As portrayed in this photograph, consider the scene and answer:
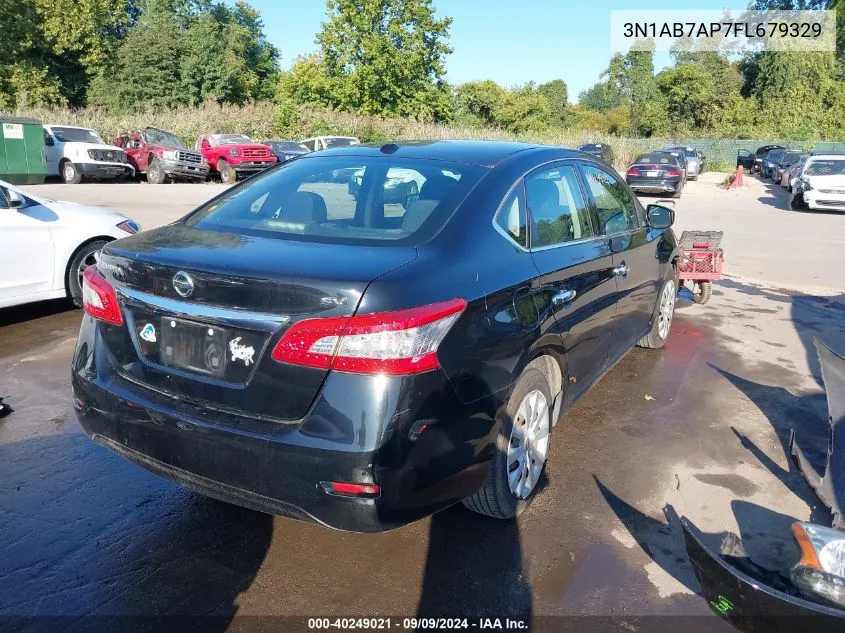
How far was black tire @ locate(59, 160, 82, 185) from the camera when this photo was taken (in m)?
22.9

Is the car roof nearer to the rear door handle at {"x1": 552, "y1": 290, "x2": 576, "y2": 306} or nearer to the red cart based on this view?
the rear door handle at {"x1": 552, "y1": 290, "x2": 576, "y2": 306}

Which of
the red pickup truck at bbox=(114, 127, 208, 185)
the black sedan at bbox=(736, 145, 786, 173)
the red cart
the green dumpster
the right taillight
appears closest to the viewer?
the right taillight

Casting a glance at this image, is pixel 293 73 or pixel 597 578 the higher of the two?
pixel 293 73

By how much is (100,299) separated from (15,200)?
439cm

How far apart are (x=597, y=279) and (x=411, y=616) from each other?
7.28ft

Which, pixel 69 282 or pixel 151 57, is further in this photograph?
pixel 151 57

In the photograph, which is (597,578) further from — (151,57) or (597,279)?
(151,57)

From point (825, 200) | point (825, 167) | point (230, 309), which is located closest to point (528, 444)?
point (230, 309)

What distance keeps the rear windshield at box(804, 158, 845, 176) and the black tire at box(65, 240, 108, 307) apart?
20.3 metres

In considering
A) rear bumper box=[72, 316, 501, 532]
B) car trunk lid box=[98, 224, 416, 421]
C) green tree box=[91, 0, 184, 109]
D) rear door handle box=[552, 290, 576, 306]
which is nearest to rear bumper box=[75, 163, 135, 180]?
car trunk lid box=[98, 224, 416, 421]

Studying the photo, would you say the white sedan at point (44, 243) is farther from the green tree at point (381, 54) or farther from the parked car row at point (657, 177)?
the green tree at point (381, 54)

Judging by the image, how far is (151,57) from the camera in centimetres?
4753

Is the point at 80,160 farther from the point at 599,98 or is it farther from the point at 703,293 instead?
the point at 599,98

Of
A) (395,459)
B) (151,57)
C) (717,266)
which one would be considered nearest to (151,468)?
(395,459)
